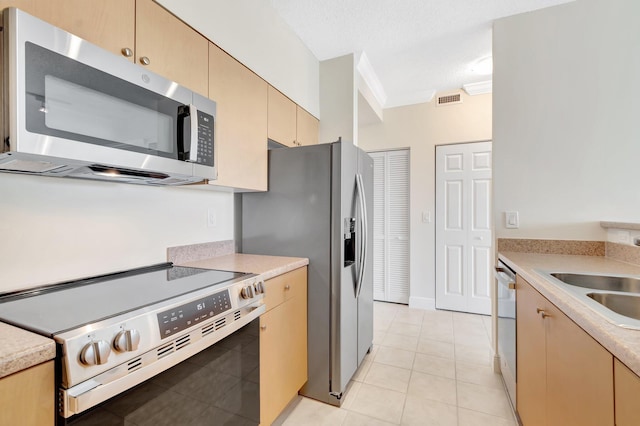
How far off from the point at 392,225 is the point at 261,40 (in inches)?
109

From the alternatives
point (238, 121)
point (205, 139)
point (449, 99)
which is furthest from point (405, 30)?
point (205, 139)

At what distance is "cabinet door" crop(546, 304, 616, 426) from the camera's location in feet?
2.39

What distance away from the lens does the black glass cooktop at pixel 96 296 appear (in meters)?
0.77

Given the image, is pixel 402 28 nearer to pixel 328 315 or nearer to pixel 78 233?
pixel 328 315

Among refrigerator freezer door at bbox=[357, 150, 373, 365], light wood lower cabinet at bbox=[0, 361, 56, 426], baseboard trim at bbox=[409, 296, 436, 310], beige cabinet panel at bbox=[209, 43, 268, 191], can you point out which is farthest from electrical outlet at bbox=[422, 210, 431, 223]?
light wood lower cabinet at bbox=[0, 361, 56, 426]

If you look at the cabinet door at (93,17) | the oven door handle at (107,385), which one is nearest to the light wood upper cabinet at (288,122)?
the cabinet door at (93,17)

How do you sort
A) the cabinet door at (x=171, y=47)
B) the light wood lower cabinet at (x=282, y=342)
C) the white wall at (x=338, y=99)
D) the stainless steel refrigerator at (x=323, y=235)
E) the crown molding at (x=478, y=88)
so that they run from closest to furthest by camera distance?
the cabinet door at (x=171, y=47) < the light wood lower cabinet at (x=282, y=342) < the stainless steel refrigerator at (x=323, y=235) < the white wall at (x=338, y=99) < the crown molding at (x=478, y=88)

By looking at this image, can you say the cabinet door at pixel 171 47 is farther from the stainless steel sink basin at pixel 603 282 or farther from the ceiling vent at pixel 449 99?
the ceiling vent at pixel 449 99

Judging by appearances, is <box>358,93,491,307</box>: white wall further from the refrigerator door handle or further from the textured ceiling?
the refrigerator door handle

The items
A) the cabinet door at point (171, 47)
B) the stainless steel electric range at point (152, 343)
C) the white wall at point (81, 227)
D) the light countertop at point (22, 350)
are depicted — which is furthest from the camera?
the cabinet door at point (171, 47)

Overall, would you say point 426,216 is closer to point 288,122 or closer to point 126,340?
point 288,122

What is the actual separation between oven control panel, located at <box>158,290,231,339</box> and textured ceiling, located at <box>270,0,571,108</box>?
6.81 feet

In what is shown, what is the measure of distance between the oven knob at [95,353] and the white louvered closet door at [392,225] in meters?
3.51

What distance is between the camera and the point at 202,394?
1.02m
